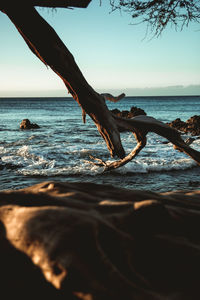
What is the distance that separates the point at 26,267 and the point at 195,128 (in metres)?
19.3

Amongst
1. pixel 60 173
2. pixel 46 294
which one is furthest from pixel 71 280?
pixel 60 173

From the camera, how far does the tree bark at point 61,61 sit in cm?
230

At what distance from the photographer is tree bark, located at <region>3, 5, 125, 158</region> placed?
2.30 m

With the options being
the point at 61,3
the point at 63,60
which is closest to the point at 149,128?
the point at 63,60

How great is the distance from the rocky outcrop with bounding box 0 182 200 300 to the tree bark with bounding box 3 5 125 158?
1171 millimetres

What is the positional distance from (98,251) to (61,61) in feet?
6.27

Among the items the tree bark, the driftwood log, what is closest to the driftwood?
the driftwood log

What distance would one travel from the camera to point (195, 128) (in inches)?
731

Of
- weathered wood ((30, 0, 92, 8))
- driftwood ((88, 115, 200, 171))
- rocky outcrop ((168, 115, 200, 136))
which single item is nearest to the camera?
weathered wood ((30, 0, 92, 8))

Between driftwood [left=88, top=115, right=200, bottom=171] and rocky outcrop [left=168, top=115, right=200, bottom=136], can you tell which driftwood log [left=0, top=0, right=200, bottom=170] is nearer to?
driftwood [left=88, top=115, right=200, bottom=171]

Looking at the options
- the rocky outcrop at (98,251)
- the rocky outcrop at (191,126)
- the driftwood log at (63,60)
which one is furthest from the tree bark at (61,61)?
the rocky outcrop at (191,126)

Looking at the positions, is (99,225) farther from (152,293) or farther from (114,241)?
(152,293)

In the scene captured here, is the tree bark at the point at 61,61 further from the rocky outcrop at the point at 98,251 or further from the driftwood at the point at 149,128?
the rocky outcrop at the point at 98,251

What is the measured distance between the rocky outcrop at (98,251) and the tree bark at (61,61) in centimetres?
117
